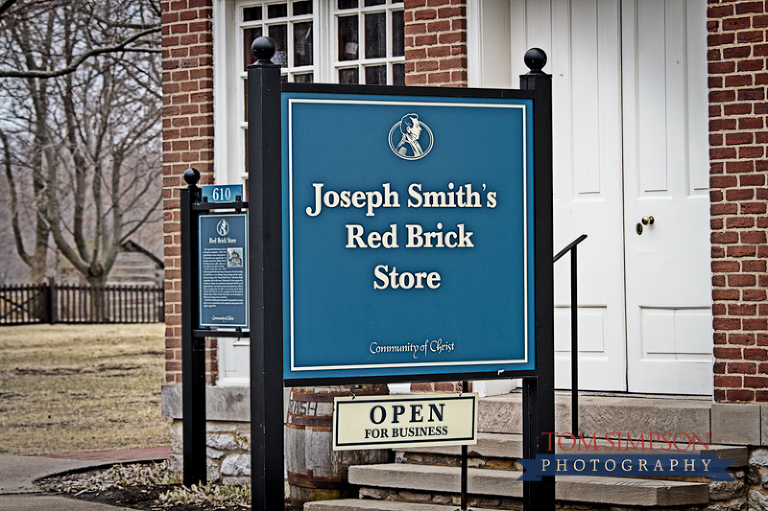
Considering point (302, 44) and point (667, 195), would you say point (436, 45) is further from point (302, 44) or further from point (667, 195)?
point (667, 195)

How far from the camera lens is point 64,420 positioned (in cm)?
1166

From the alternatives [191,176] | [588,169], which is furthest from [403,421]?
[191,176]

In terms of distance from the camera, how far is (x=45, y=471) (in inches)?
311

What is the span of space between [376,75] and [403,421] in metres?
A: 3.90

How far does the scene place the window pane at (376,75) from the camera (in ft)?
22.5

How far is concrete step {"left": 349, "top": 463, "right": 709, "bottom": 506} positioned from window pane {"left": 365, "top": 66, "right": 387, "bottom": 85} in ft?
9.09

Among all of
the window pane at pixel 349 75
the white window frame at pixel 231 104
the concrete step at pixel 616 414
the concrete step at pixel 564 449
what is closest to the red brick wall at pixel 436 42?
the window pane at pixel 349 75

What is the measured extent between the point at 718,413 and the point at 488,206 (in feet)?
8.57

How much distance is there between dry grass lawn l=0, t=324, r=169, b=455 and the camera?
10.2m

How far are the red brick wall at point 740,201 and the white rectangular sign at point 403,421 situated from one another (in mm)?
2544

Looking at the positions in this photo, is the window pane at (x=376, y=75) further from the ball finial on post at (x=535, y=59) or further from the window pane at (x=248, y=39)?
the ball finial on post at (x=535, y=59)

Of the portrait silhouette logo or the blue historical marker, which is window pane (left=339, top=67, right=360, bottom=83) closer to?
the blue historical marker

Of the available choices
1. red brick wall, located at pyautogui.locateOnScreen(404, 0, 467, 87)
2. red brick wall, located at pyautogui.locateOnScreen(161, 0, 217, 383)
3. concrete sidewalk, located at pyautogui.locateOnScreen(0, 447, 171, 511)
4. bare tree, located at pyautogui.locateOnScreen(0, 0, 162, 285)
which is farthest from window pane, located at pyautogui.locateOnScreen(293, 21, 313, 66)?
bare tree, located at pyautogui.locateOnScreen(0, 0, 162, 285)

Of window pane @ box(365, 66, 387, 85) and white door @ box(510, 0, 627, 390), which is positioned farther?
window pane @ box(365, 66, 387, 85)
